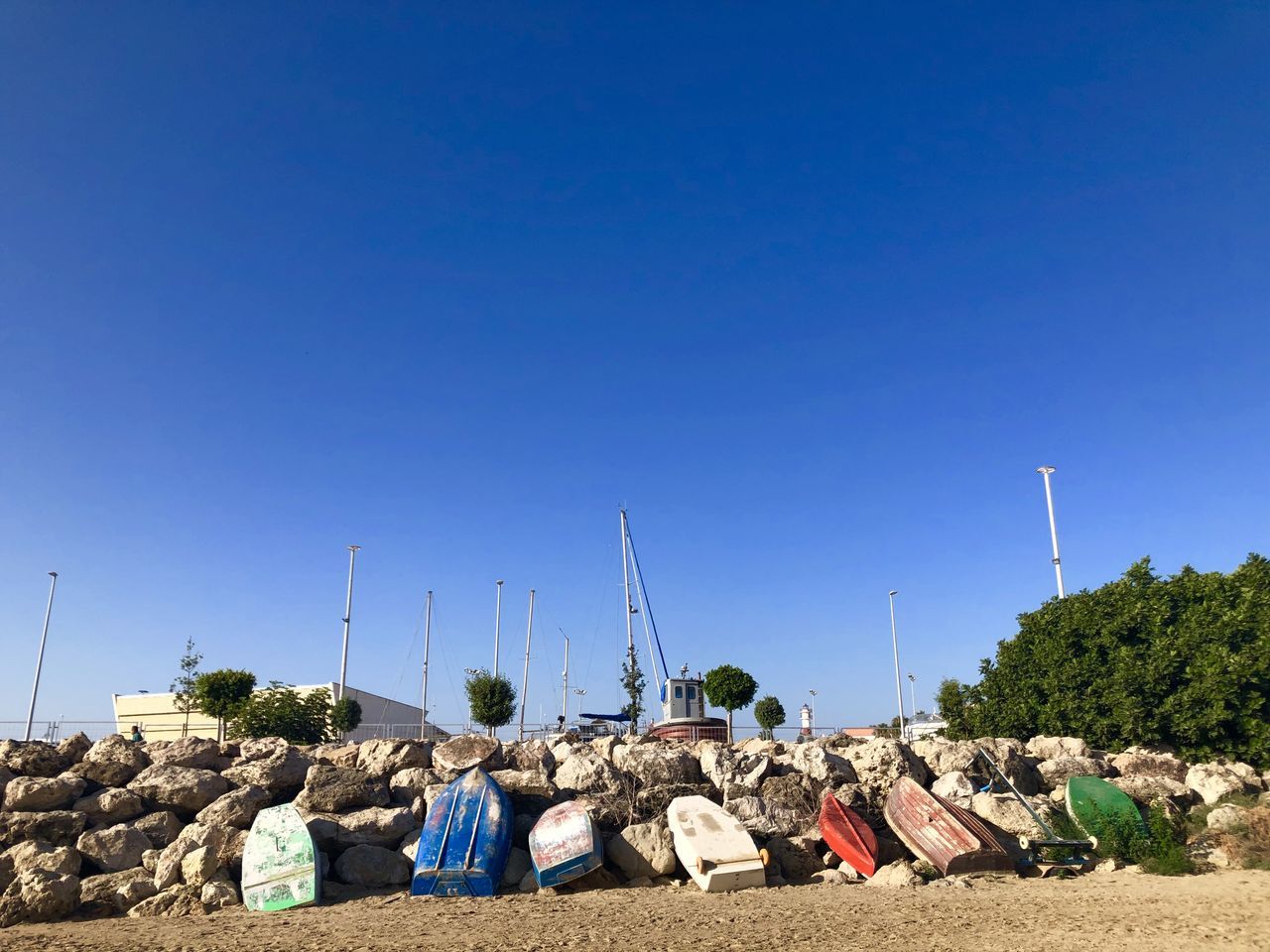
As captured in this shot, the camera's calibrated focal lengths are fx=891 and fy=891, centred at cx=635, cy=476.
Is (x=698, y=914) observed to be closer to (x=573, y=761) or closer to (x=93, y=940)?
(x=573, y=761)

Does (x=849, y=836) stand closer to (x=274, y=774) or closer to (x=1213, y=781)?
(x=1213, y=781)

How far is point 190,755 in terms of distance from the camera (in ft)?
57.2

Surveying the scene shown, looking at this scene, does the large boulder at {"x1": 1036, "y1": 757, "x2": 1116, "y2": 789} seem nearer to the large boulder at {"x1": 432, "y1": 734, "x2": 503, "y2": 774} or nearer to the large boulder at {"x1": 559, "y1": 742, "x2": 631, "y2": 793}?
the large boulder at {"x1": 559, "y1": 742, "x2": 631, "y2": 793}

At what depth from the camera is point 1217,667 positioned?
1925 centimetres

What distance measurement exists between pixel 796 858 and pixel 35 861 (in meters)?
12.1

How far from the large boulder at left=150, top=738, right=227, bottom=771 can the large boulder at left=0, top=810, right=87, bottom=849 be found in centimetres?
183

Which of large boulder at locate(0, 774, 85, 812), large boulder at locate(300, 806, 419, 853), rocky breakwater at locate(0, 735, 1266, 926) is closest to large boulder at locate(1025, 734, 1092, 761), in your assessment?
rocky breakwater at locate(0, 735, 1266, 926)

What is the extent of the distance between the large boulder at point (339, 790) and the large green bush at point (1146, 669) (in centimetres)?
1599

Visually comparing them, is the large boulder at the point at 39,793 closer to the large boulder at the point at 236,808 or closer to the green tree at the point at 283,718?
the large boulder at the point at 236,808

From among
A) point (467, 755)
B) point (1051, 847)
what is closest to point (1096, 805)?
point (1051, 847)

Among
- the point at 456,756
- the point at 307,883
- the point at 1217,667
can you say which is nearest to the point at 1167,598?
the point at 1217,667

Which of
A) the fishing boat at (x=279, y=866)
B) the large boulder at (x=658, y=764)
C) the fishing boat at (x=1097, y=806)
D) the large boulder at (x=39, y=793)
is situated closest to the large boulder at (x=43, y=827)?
the large boulder at (x=39, y=793)

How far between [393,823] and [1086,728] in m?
16.0

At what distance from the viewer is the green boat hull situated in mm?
15172
